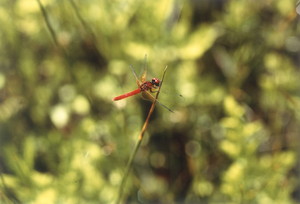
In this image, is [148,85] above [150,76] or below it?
below

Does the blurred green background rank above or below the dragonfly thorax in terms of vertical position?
above

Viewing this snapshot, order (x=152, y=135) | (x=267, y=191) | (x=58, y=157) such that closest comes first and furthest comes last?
(x=267, y=191)
(x=58, y=157)
(x=152, y=135)

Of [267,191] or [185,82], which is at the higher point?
[185,82]

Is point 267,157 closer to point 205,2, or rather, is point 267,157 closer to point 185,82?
point 185,82

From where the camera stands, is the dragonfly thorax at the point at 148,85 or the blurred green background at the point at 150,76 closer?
the dragonfly thorax at the point at 148,85

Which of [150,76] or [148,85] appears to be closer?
[148,85]

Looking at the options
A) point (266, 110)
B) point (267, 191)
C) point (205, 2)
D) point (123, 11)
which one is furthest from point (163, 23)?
point (267, 191)

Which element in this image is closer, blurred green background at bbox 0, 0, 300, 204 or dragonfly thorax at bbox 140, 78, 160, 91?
dragonfly thorax at bbox 140, 78, 160, 91

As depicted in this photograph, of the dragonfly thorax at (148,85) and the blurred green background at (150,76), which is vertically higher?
the blurred green background at (150,76)
